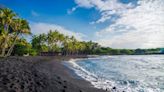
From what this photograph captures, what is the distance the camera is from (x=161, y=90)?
1141 cm

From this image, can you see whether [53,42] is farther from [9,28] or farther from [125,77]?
[125,77]

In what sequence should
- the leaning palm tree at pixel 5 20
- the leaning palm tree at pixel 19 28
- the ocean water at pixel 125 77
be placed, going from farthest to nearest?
1. the leaning palm tree at pixel 19 28
2. the leaning palm tree at pixel 5 20
3. the ocean water at pixel 125 77

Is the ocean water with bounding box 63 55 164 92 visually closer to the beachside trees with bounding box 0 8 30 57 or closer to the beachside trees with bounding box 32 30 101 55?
the beachside trees with bounding box 0 8 30 57

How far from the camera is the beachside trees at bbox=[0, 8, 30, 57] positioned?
38406 mm

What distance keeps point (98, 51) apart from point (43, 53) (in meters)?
65.3

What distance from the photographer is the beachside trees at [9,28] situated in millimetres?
38406

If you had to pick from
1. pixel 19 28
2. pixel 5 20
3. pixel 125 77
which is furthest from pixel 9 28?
pixel 125 77

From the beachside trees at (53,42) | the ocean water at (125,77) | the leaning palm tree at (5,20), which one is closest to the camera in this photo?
the ocean water at (125,77)

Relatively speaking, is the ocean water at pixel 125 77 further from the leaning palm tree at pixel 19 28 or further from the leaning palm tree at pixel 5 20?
the leaning palm tree at pixel 19 28

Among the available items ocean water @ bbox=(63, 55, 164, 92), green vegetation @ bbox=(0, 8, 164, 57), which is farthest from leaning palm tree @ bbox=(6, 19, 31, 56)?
ocean water @ bbox=(63, 55, 164, 92)

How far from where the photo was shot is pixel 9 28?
43125 mm

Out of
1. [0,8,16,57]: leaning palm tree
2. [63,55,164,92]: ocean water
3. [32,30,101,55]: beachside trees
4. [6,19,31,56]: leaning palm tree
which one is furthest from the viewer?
[32,30,101,55]: beachside trees

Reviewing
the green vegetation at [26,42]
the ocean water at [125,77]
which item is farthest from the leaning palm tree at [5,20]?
the ocean water at [125,77]

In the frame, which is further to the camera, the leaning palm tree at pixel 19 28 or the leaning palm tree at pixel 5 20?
the leaning palm tree at pixel 19 28
